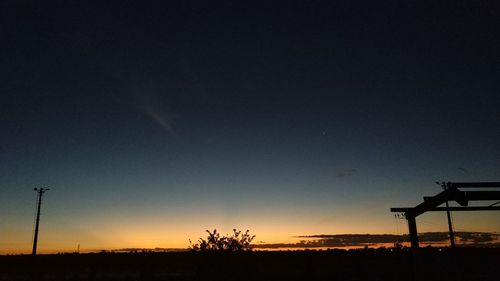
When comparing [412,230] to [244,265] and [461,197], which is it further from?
[244,265]

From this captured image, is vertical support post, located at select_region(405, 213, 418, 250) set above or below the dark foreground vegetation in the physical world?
above

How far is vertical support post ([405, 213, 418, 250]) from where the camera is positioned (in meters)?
13.8

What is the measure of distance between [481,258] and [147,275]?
109 ft

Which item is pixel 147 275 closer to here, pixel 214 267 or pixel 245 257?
pixel 214 267

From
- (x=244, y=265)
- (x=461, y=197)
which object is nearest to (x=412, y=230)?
(x=461, y=197)

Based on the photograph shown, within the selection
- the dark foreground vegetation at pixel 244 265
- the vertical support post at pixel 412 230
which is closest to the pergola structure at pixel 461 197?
the vertical support post at pixel 412 230

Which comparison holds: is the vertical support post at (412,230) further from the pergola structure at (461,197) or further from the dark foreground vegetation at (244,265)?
the dark foreground vegetation at (244,265)

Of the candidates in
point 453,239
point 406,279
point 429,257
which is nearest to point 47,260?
point 406,279

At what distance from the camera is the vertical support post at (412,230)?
13797mm

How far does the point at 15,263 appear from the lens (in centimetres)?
4012

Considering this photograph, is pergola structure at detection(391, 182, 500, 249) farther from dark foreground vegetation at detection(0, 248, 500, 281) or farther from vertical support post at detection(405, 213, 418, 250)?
dark foreground vegetation at detection(0, 248, 500, 281)

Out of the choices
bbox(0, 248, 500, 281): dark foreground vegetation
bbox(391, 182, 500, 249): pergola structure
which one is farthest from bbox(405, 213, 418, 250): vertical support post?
Answer: bbox(0, 248, 500, 281): dark foreground vegetation

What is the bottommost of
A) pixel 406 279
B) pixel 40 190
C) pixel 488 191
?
pixel 406 279

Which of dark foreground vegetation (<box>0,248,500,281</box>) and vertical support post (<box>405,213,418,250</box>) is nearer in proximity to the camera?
vertical support post (<box>405,213,418,250</box>)
